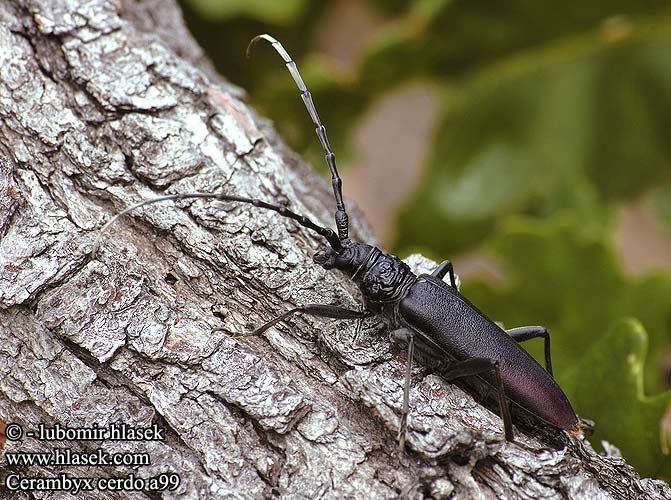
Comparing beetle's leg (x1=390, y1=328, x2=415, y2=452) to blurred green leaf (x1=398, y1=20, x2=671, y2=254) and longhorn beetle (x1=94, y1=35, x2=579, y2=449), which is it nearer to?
longhorn beetle (x1=94, y1=35, x2=579, y2=449)

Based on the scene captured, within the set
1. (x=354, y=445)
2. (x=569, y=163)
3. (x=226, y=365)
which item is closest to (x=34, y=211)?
(x=226, y=365)

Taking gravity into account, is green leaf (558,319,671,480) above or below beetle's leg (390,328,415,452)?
above

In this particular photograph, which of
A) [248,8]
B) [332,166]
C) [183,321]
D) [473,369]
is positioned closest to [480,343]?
[473,369]

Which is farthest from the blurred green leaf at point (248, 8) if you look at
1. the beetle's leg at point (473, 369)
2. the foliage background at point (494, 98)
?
the beetle's leg at point (473, 369)

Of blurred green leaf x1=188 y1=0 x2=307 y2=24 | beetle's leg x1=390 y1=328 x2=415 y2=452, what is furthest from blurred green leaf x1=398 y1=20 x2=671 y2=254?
beetle's leg x1=390 y1=328 x2=415 y2=452

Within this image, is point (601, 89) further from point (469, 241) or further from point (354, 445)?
point (354, 445)

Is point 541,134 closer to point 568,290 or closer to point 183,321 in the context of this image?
point 568,290
